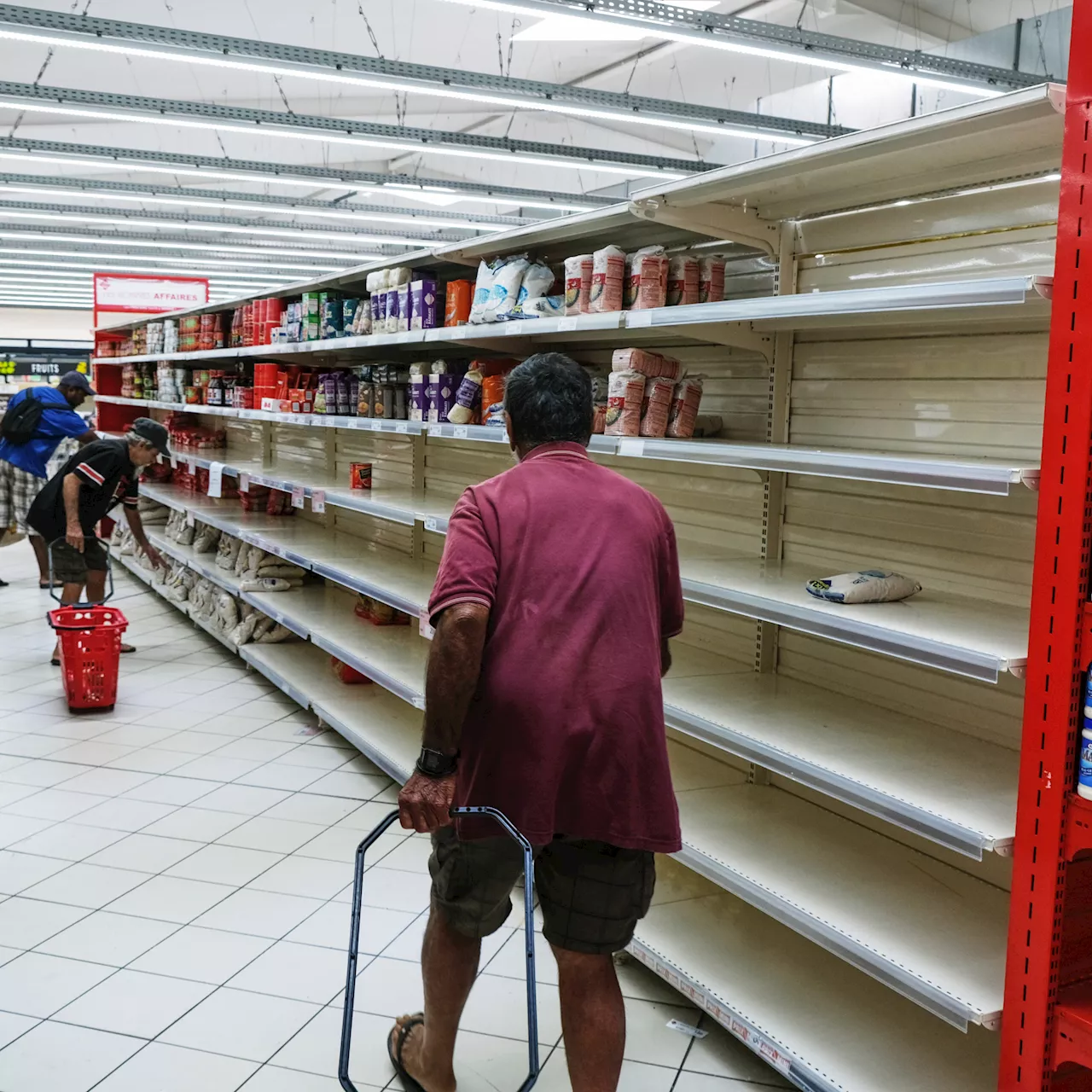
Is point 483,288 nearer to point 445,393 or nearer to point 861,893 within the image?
point 445,393

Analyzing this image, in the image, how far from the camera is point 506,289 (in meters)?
3.76

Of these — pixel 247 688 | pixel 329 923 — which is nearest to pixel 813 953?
pixel 329 923

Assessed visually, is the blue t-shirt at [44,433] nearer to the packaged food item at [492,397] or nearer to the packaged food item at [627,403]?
the packaged food item at [492,397]

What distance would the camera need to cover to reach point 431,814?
2088 millimetres

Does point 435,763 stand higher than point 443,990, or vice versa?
point 435,763

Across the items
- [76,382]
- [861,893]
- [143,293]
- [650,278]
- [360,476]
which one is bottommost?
[861,893]

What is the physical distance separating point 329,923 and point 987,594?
7.14ft

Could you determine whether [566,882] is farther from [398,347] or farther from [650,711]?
[398,347]

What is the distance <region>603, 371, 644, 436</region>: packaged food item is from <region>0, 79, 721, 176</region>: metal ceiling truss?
673 centimetres

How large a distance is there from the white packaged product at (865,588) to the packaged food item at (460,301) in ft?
7.09

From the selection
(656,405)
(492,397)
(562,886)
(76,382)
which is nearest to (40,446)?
(76,382)

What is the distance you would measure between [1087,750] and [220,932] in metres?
2.55

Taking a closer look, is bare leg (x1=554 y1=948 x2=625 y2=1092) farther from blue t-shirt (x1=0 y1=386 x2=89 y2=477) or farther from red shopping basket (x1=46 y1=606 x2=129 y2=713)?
blue t-shirt (x1=0 y1=386 x2=89 y2=477)

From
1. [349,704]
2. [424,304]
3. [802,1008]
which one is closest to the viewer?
[802,1008]
